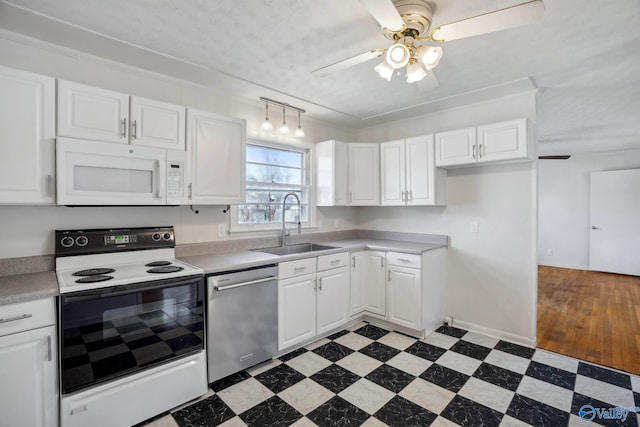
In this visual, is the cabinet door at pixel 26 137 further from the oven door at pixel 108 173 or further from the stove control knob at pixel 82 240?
the stove control knob at pixel 82 240

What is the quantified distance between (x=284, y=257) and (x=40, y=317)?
1.57 meters

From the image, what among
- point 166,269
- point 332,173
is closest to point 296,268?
point 166,269

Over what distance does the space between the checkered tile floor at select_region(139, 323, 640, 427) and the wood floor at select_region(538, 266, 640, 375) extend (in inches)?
12.6

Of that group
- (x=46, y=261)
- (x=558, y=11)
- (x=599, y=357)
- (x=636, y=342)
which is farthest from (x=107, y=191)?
(x=636, y=342)

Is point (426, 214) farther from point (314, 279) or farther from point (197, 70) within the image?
point (197, 70)

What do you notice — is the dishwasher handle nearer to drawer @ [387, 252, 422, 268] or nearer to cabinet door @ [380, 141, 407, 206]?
→ drawer @ [387, 252, 422, 268]

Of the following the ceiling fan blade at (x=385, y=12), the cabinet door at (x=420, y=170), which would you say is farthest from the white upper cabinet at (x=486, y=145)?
the ceiling fan blade at (x=385, y=12)

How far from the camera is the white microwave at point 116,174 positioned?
1.89 metres

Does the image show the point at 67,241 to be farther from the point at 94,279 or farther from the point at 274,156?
the point at 274,156

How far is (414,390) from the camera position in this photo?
2.24 meters

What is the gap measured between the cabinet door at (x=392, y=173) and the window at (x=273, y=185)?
2.97ft

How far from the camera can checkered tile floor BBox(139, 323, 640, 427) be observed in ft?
6.36

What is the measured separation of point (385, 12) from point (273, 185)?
222 centimetres

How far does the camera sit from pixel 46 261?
206 cm
